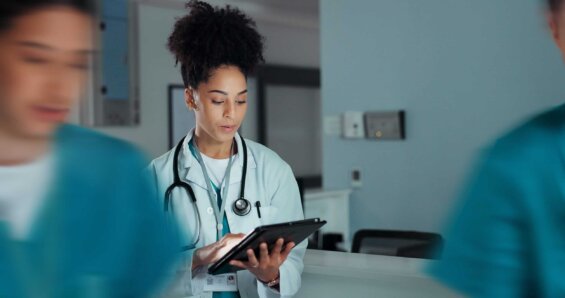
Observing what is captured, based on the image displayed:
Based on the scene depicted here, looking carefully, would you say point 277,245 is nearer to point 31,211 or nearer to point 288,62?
point 31,211

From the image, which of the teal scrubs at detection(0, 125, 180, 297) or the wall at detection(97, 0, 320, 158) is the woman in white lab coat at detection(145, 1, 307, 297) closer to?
the teal scrubs at detection(0, 125, 180, 297)

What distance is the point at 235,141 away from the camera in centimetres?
187

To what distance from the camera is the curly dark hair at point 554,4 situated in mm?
745

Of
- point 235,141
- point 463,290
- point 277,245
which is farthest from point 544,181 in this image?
point 235,141

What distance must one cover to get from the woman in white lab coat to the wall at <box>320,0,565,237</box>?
166 cm

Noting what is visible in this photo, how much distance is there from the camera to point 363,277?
1.92 metres

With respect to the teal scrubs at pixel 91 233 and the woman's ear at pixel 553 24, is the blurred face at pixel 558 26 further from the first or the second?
the teal scrubs at pixel 91 233

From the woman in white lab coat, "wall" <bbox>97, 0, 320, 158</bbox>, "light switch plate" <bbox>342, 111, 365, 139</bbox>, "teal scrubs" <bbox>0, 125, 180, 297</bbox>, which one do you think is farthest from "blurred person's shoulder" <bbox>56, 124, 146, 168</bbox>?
"wall" <bbox>97, 0, 320, 158</bbox>

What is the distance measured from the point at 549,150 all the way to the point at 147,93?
5.24 m

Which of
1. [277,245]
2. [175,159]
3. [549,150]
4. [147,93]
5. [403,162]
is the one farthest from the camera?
[147,93]

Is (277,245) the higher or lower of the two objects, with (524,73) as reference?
lower

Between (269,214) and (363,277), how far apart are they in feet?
1.04

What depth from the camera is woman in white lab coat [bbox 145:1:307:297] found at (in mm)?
1748

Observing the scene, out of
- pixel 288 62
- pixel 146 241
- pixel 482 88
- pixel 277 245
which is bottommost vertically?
pixel 277 245
